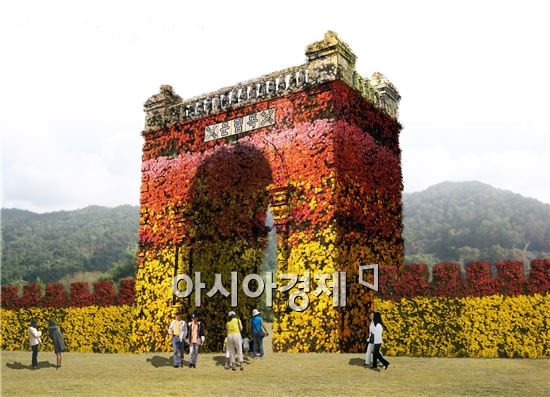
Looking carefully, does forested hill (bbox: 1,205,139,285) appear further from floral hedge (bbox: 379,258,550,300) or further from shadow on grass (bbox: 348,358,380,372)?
shadow on grass (bbox: 348,358,380,372)

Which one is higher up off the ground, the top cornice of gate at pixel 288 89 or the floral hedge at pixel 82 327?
the top cornice of gate at pixel 288 89

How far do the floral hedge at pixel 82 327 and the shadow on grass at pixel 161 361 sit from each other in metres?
4.07

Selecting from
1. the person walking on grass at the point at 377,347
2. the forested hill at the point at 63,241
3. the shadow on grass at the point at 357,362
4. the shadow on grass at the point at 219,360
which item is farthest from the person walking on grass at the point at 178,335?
the forested hill at the point at 63,241

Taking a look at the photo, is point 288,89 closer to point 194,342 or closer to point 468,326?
point 194,342

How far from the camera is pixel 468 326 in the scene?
1450 cm

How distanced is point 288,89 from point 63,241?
292 ft

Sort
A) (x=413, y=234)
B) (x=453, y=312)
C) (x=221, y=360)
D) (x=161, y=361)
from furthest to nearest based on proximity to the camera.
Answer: (x=413, y=234)
(x=161, y=361)
(x=221, y=360)
(x=453, y=312)

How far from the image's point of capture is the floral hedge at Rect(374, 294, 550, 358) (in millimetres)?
13836

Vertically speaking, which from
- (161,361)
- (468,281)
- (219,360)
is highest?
(468,281)

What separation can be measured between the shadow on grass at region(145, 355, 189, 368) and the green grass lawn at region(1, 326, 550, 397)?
0.19ft

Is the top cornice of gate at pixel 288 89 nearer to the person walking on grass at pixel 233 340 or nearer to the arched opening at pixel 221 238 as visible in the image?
the arched opening at pixel 221 238

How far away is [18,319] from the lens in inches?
1021

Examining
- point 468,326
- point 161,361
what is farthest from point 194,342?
point 468,326

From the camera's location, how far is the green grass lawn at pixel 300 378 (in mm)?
10344
